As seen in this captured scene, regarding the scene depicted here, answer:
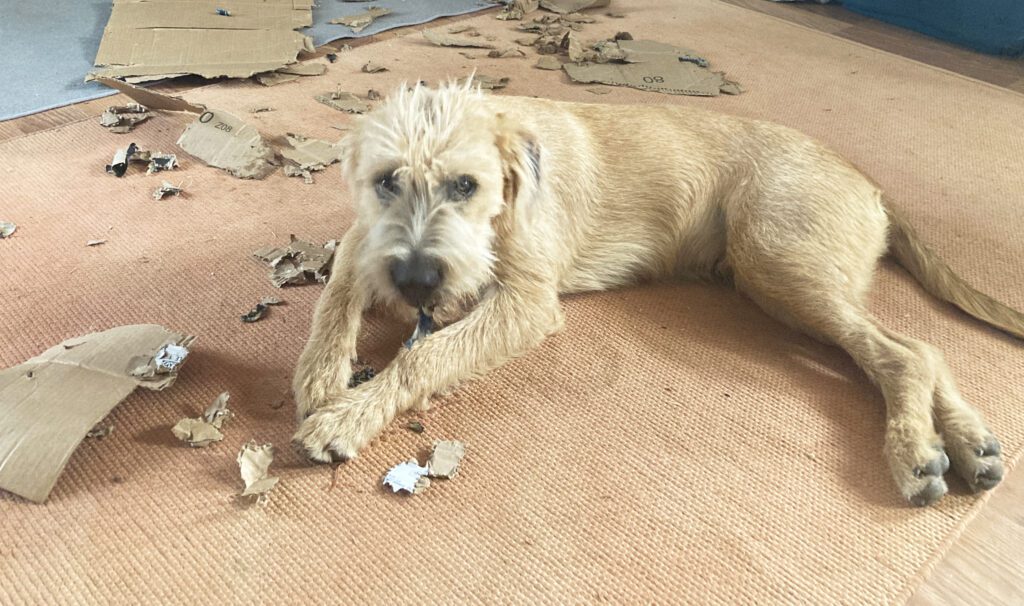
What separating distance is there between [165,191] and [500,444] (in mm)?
2392

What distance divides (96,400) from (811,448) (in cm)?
230

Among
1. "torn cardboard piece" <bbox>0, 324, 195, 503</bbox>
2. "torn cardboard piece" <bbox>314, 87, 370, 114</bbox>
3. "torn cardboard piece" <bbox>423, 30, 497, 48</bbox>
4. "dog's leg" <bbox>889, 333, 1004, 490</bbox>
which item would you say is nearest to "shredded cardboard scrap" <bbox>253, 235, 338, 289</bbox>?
"torn cardboard piece" <bbox>0, 324, 195, 503</bbox>

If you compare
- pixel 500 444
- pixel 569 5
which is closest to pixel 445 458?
pixel 500 444

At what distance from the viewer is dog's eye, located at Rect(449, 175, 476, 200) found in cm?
223

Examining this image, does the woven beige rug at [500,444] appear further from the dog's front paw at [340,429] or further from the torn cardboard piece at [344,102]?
the torn cardboard piece at [344,102]

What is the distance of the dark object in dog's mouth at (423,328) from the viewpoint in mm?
2443

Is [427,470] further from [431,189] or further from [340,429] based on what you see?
[431,189]

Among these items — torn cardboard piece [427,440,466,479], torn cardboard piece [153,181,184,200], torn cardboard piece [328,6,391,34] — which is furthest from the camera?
torn cardboard piece [328,6,391,34]

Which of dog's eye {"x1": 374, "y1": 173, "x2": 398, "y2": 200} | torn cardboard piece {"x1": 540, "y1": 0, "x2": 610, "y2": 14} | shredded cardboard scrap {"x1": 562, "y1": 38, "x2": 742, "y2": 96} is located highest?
torn cardboard piece {"x1": 540, "y1": 0, "x2": 610, "y2": 14}

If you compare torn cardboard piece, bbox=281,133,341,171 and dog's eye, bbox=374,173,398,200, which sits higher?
dog's eye, bbox=374,173,398,200

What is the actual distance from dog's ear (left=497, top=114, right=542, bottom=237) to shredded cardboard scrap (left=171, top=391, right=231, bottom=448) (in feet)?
3.82

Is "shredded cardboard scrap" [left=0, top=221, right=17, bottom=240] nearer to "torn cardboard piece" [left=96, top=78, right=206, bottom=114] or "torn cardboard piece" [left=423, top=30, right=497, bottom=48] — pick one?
"torn cardboard piece" [left=96, top=78, right=206, bottom=114]

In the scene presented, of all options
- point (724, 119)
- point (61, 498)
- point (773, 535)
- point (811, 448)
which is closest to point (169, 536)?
point (61, 498)

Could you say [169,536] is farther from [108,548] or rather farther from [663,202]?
[663,202]
